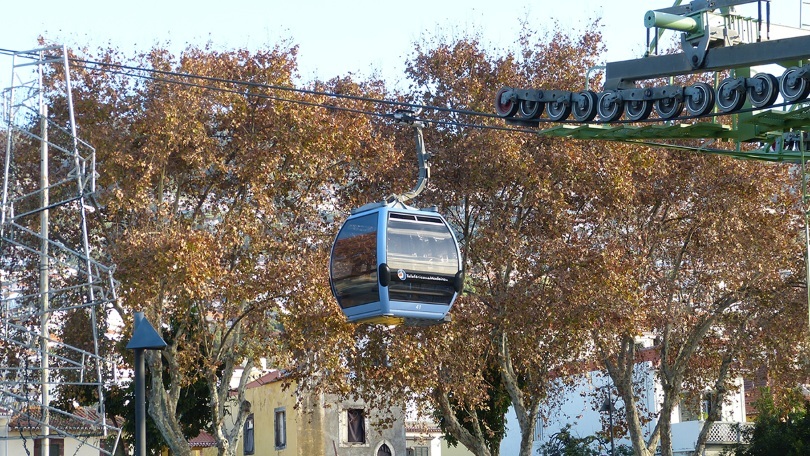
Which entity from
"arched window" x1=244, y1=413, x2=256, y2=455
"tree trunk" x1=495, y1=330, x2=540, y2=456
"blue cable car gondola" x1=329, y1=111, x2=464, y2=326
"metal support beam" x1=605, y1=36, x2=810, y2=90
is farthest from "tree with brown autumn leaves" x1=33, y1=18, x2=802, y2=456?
"arched window" x1=244, y1=413, x2=256, y2=455

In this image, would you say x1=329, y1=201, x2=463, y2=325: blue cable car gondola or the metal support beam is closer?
the metal support beam

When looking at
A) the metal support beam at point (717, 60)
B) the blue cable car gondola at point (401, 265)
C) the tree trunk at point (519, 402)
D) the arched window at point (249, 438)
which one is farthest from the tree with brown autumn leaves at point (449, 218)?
the arched window at point (249, 438)

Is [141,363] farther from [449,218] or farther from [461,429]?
[461,429]

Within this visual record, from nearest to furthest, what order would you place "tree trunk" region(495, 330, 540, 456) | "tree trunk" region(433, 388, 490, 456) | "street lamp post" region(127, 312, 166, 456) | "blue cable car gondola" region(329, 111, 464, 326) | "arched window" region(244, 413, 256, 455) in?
1. "street lamp post" region(127, 312, 166, 456)
2. "blue cable car gondola" region(329, 111, 464, 326)
3. "tree trunk" region(495, 330, 540, 456)
4. "tree trunk" region(433, 388, 490, 456)
5. "arched window" region(244, 413, 256, 455)

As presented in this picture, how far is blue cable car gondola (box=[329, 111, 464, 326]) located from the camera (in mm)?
20281

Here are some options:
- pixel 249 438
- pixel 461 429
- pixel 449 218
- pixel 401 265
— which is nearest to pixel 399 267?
pixel 401 265

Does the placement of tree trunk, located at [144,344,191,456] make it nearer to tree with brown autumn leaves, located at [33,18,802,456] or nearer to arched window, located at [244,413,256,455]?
tree with brown autumn leaves, located at [33,18,802,456]

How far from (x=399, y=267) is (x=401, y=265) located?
1.9 inches

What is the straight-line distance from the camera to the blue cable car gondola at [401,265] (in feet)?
66.5

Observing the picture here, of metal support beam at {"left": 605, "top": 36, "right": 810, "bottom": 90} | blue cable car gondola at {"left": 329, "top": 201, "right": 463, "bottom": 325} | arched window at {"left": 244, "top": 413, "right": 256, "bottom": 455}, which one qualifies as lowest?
arched window at {"left": 244, "top": 413, "right": 256, "bottom": 455}

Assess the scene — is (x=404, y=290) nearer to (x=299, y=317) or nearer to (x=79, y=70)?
(x=299, y=317)

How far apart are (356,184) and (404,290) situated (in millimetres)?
12151

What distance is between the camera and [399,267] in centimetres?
2034

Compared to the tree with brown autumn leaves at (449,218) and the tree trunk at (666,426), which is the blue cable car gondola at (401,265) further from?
the tree trunk at (666,426)
